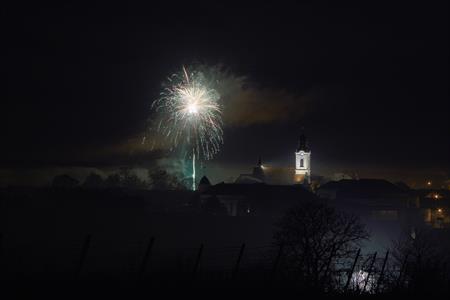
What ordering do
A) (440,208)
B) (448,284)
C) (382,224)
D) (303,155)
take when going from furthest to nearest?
1. (303,155)
2. (440,208)
3. (382,224)
4. (448,284)

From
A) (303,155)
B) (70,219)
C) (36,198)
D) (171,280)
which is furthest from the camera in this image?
(303,155)

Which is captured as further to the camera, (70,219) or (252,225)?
(252,225)

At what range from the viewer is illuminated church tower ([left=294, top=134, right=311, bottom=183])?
176 metres

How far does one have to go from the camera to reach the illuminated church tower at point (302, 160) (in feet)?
576

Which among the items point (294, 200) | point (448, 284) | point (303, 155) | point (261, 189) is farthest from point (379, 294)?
point (303, 155)

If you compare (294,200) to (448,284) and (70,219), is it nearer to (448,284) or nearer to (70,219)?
(70,219)

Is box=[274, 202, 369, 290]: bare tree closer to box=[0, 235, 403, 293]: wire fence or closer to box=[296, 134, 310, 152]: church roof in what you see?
box=[0, 235, 403, 293]: wire fence

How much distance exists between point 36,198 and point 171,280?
270 ft

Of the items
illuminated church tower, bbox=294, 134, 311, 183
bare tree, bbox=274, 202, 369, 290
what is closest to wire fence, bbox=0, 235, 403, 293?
bare tree, bbox=274, 202, 369, 290

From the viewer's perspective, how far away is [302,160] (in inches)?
6949

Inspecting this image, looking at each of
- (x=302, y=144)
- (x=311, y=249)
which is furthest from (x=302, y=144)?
(x=311, y=249)

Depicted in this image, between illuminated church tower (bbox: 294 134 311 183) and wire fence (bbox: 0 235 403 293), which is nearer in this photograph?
wire fence (bbox: 0 235 403 293)

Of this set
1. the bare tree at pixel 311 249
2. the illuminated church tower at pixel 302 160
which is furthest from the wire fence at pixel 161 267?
the illuminated church tower at pixel 302 160

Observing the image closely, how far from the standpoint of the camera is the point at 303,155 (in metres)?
176
